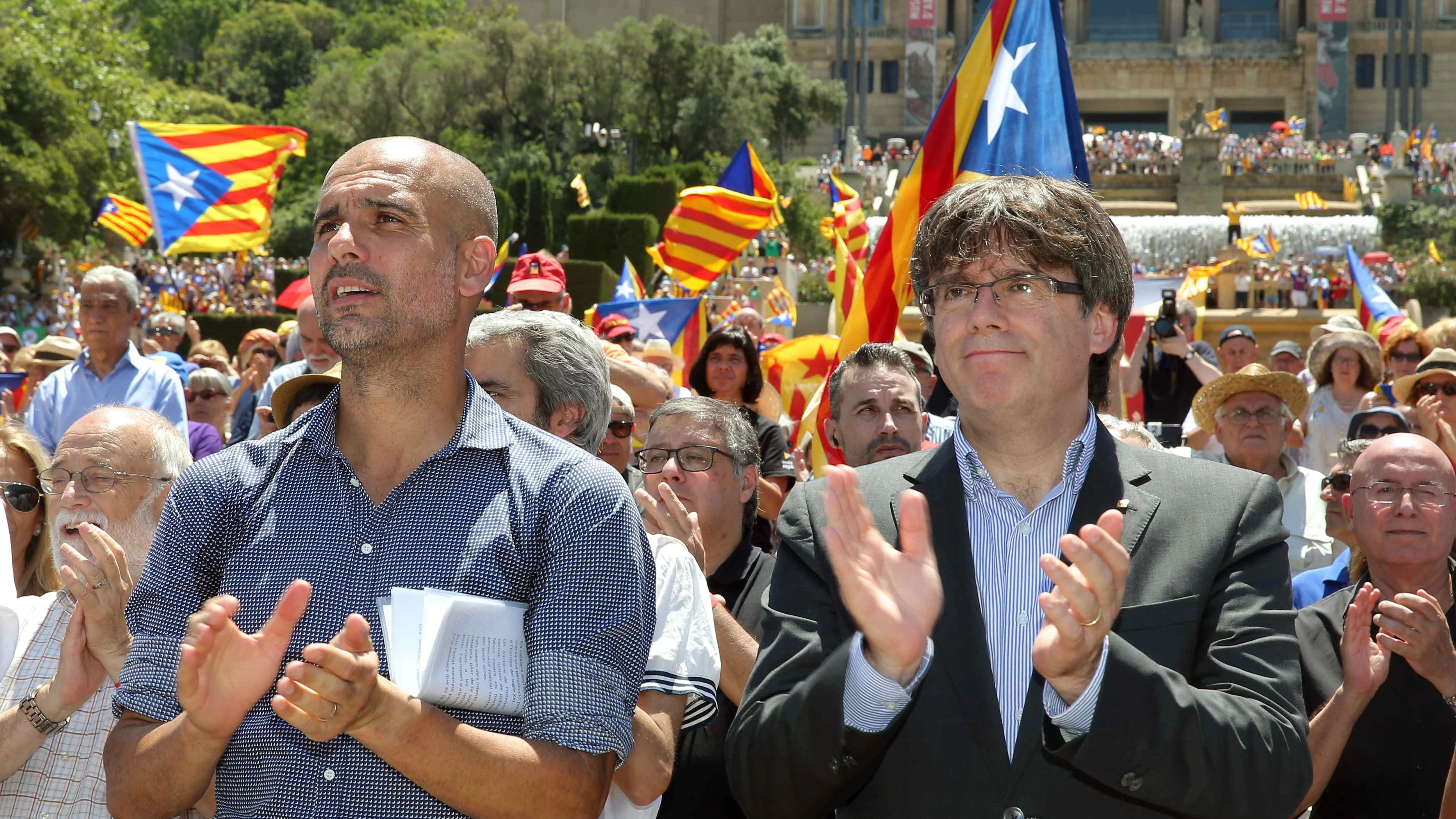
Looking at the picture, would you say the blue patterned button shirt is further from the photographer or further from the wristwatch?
the photographer

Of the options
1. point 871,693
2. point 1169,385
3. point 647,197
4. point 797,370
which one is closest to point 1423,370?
point 1169,385

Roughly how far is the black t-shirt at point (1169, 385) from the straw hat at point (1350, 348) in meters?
0.87

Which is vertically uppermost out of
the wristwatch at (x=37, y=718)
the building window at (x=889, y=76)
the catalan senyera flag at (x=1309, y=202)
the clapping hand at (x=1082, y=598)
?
the building window at (x=889, y=76)

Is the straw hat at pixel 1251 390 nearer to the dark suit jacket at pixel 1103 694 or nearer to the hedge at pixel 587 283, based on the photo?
the dark suit jacket at pixel 1103 694

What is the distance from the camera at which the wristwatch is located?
9.20 ft

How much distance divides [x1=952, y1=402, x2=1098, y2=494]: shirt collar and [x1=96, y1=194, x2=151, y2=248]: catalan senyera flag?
16.2m

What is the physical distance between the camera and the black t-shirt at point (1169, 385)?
841cm

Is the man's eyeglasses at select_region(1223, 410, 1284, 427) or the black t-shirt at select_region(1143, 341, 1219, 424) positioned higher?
the man's eyeglasses at select_region(1223, 410, 1284, 427)

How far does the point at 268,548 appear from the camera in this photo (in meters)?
2.07

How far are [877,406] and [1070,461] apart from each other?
2254 millimetres

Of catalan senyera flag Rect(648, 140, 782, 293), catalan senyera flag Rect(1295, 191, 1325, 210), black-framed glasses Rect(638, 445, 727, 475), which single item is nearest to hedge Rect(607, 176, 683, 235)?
catalan senyera flag Rect(648, 140, 782, 293)

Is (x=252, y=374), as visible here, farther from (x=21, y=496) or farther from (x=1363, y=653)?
(x=1363, y=653)

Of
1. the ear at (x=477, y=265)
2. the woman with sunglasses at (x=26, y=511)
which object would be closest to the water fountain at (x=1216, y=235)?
the woman with sunglasses at (x=26, y=511)

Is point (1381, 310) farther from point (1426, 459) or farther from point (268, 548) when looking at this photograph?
point (268, 548)
